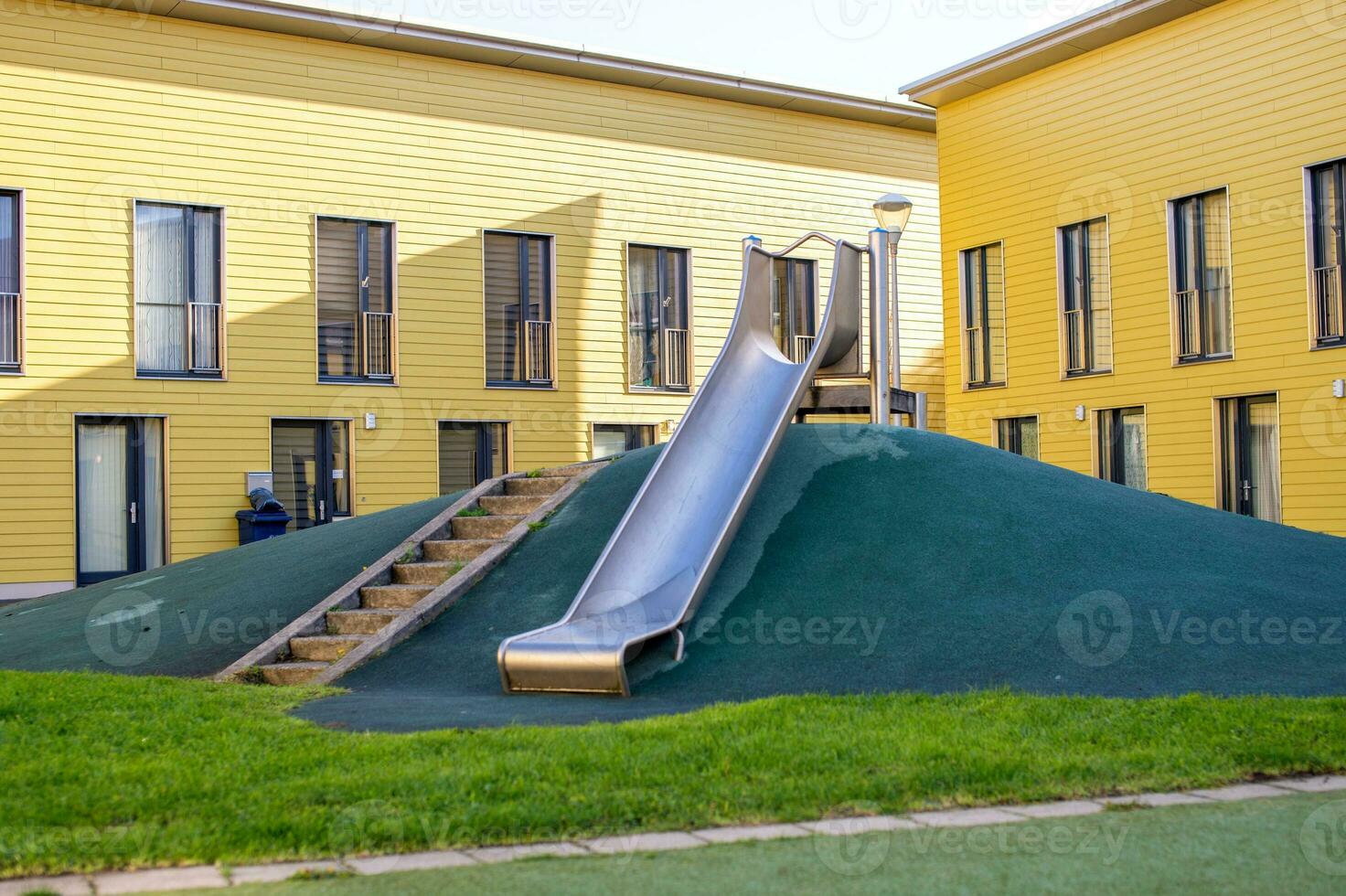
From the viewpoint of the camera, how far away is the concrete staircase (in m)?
9.88

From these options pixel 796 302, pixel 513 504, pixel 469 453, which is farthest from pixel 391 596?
pixel 796 302

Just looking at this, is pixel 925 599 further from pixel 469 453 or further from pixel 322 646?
pixel 469 453

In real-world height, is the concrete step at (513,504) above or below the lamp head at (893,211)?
below

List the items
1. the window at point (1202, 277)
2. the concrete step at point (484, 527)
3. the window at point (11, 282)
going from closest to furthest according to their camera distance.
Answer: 1. the concrete step at point (484, 527)
2. the window at point (11, 282)
3. the window at point (1202, 277)

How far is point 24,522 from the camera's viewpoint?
17766 mm

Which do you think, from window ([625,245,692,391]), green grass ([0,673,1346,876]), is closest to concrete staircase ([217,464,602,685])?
green grass ([0,673,1346,876])

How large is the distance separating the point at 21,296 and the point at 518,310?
7.56 m

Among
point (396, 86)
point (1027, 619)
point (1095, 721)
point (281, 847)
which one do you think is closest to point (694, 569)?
point (1027, 619)

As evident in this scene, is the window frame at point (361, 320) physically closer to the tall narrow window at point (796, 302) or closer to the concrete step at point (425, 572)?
the tall narrow window at point (796, 302)

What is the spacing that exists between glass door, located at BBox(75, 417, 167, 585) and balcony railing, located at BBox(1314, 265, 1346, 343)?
16.4 meters

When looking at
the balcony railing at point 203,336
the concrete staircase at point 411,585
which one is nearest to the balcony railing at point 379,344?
the balcony railing at point 203,336

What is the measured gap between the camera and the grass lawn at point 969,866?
4.20 m

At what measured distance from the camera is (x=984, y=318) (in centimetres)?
2361

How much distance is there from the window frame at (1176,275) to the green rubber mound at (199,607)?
11.8 m
